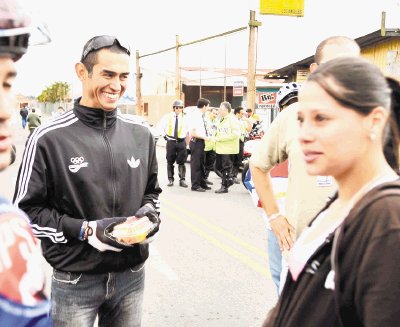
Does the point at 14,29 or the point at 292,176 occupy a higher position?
the point at 14,29

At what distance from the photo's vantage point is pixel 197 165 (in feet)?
38.1

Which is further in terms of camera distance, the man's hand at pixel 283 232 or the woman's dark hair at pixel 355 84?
the man's hand at pixel 283 232

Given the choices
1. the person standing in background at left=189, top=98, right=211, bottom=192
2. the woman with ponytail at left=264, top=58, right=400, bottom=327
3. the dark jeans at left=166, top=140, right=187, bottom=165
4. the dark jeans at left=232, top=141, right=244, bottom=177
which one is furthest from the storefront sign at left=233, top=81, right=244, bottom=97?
the woman with ponytail at left=264, top=58, right=400, bottom=327

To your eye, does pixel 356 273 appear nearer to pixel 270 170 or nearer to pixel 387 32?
pixel 270 170

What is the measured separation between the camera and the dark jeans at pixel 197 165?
38.1 feet

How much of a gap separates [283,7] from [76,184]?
63.1 feet

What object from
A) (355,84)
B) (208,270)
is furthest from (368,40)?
(355,84)

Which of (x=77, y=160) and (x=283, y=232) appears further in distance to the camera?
(x=283, y=232)

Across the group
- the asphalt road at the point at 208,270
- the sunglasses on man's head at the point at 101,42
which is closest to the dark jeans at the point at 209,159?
the asphalt road at the point at 208,270

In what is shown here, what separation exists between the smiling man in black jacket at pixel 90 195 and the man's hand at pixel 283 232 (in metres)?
0.81

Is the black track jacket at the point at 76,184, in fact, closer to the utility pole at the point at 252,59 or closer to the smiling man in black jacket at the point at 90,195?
the smiling man in black jacket at the point at 90,195

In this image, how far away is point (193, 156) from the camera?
11758mm

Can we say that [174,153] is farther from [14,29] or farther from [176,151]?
[14,29]

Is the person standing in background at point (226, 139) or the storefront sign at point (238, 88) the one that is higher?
the storefront sign at point (238, 88)
